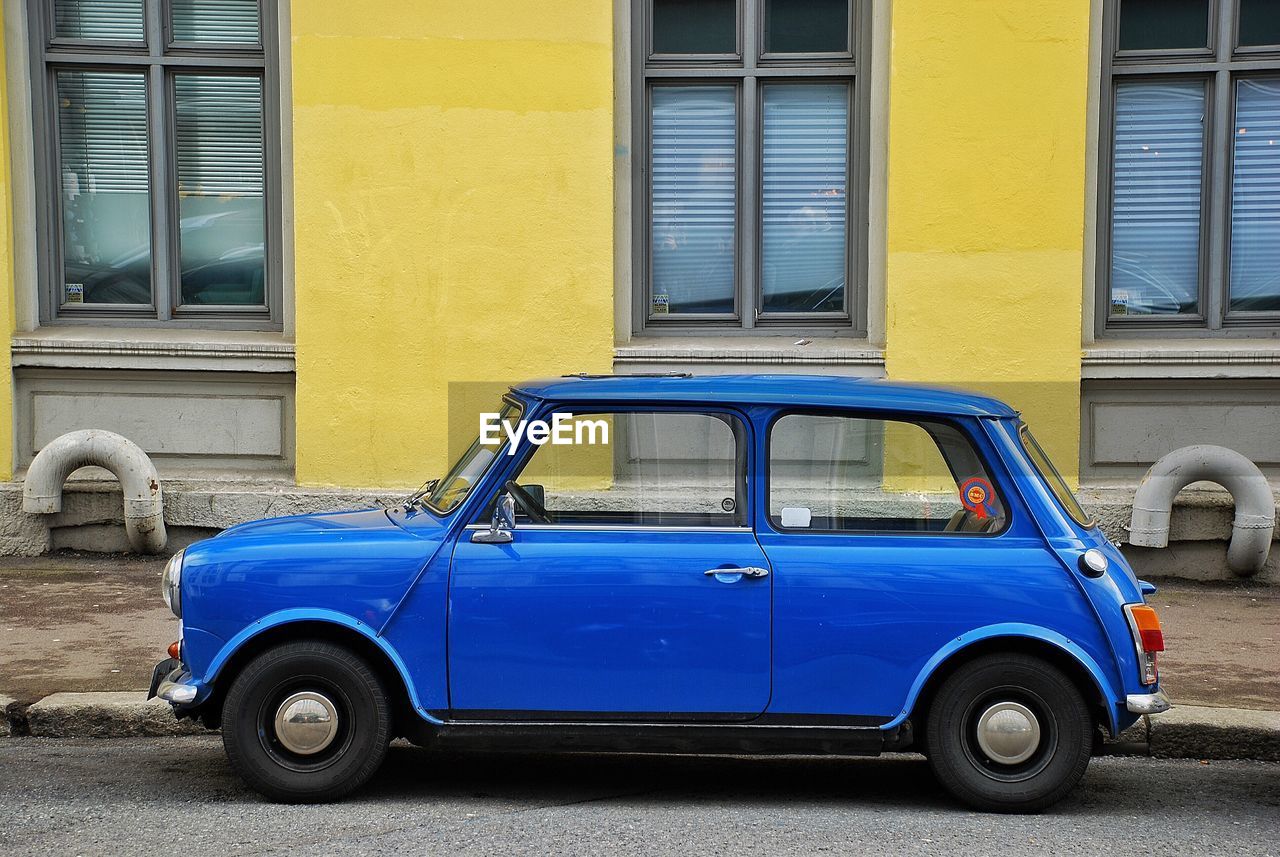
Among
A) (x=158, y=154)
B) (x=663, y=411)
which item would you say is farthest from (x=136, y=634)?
(x=158, y=154)

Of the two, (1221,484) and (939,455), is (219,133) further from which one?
(1221,484)

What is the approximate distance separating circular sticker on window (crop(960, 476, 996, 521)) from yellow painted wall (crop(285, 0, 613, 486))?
192 inches

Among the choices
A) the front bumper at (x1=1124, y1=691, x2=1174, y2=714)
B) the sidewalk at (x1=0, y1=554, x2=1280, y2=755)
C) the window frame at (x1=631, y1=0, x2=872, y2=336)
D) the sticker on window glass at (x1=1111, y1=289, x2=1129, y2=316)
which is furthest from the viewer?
the sticker on window glass at (x1=1111, y1=289, x2=1129, y2=316)

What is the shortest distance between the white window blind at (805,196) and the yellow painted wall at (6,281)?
18.3ft

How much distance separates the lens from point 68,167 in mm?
10508

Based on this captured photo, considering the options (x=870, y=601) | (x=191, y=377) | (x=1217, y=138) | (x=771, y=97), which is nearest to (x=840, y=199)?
(x=771, y=97)

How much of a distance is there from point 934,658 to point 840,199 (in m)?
5.85

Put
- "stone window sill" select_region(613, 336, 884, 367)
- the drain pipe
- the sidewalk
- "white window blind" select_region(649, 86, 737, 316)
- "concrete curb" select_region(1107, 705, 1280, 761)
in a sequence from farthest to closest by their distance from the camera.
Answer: "white window blind" select_region(649, 86, 737, 316), "stone window sill" select_region(613, 336, 884, 367), the drain pipe, the sidewalk, "concrete curb" select_region(1107, 705, 1280, 761)

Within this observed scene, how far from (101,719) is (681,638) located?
2.95 meters

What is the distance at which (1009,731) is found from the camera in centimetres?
525

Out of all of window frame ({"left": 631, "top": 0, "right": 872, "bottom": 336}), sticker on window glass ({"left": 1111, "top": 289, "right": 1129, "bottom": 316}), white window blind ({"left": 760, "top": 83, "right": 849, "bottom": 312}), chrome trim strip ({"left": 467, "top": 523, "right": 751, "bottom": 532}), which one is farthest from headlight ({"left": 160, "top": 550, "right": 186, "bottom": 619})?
sticker on window glass ({"left": 1111, "top": 289, "right": 1129, "bottom": 316})

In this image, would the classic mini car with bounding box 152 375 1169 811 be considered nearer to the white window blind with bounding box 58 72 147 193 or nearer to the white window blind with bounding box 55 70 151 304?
the white window blind with bounding box 55 70 151 304

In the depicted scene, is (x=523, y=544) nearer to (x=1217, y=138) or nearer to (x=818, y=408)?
(x=818, y=408)

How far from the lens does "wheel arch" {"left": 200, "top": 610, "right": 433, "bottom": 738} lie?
519cm
